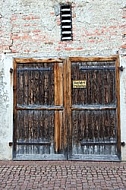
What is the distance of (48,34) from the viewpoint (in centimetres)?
761

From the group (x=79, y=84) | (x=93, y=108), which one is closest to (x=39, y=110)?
(x=79, y=84)

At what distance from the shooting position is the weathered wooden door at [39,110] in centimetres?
756

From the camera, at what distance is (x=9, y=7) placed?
7707 mm

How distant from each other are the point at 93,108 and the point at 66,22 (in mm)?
2143

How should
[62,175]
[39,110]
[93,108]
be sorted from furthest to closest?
1. [39,110]
2. [93,108]
3. [62,175]

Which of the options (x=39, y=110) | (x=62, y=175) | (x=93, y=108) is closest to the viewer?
(x=62, y=175)

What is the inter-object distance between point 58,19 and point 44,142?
294cm

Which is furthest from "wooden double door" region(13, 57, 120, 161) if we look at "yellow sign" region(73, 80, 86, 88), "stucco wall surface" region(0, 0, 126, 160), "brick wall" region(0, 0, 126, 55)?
"brick wall" region(0, 0, 126, 55)

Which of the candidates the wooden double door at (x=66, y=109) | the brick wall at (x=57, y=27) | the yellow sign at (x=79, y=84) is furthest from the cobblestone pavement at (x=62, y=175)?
the brick wall at (x=57, y=27)

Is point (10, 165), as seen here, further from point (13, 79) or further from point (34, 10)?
point (34, 10)

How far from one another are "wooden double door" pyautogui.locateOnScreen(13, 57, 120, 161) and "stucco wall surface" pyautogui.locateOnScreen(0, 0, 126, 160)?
0.19m

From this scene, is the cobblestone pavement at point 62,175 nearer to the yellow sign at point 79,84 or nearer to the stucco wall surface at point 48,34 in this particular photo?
the stucco wall surface at point 48,34

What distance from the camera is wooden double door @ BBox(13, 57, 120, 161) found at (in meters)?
7.50

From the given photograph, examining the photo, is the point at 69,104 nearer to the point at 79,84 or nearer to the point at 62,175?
the point at 79,84
